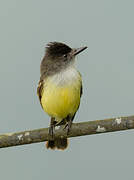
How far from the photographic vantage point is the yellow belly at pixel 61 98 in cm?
377

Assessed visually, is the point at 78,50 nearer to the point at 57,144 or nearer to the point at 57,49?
the point at 57,49

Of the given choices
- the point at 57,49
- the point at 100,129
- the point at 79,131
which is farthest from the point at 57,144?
the point at 100,129

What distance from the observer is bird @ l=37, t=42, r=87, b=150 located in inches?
149

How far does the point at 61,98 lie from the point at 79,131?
77 centimetres

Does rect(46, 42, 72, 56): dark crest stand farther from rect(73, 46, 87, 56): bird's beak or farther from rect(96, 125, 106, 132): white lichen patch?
rect(96, 125, 106, 132): white lichen patch

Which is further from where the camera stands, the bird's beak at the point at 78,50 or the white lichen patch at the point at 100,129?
the bird's beak at the point at 78,50

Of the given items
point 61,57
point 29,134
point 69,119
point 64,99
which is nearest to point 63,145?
point 69,119

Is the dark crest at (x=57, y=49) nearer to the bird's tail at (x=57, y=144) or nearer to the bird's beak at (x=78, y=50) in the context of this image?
the bird's beak at (x=78, y=50)

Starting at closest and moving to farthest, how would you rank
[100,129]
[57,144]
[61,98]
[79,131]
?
[100,129] → [79,131] → [61,98] → [57,144]

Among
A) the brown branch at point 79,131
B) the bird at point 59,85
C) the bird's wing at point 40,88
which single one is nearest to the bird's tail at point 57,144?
the bird at point 59,85

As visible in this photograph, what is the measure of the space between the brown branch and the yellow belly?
2.32 feet

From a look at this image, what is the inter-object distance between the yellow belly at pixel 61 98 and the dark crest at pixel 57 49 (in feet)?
1.08

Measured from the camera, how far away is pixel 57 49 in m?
4.00

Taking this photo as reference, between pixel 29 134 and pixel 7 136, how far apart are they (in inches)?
6.2
